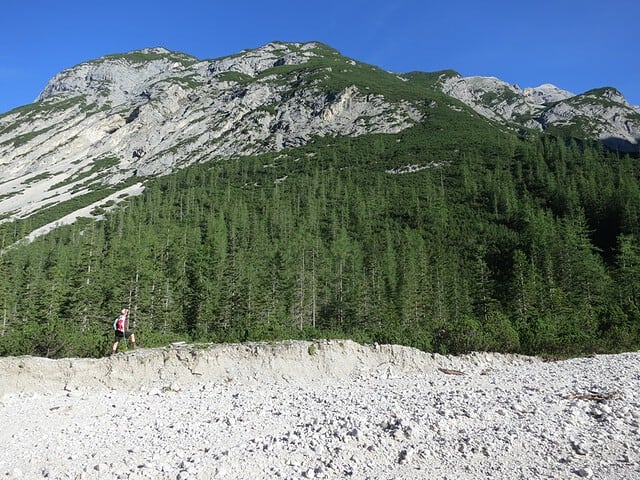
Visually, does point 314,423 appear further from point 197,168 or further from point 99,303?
point 197,168

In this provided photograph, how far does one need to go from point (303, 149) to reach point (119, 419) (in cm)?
15129

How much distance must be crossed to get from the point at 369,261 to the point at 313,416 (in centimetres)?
5884

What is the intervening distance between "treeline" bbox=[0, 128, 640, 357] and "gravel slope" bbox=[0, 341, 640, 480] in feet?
9.61

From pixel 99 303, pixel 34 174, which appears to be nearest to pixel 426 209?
pixel 99 303

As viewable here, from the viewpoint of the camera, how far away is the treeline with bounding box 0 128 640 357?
2094 centimetres

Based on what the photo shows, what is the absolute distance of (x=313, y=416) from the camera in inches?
371

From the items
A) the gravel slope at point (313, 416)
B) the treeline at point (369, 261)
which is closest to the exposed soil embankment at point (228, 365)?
the gravel slope at point (313, 416)

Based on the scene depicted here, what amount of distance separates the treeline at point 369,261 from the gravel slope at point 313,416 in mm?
2930

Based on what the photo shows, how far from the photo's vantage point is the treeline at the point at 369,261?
20.9m

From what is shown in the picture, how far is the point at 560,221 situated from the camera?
75.5 m

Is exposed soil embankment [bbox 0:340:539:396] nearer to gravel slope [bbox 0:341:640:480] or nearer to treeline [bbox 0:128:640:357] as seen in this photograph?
gravel slope [bbox 0:341:640:480]

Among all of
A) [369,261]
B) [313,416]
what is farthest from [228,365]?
[369,261]

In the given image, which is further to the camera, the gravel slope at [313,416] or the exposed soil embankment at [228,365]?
the exposed soil embankment at [228,365]

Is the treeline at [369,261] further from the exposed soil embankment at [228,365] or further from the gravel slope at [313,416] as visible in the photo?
the gravel slope at [313,416]
